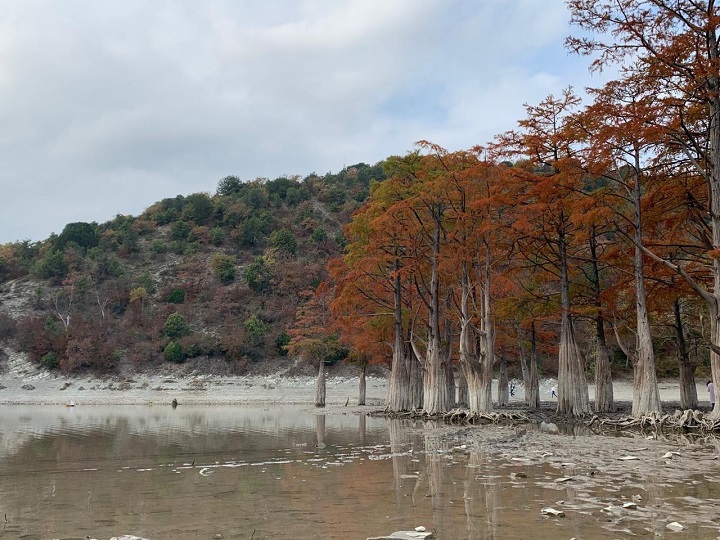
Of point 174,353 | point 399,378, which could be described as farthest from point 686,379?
point 174,353

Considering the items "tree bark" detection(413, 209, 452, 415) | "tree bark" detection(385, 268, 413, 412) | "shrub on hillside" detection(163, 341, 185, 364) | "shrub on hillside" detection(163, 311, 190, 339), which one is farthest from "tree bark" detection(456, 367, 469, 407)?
"shrub on hillside" detection(163, 311, 190, 339)

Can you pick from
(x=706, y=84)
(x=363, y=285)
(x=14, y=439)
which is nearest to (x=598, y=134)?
(x=706, y=84)

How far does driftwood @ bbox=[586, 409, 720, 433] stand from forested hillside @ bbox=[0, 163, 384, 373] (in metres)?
29.3

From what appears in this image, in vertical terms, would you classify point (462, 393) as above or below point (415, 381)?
below

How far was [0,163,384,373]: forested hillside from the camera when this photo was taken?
5938 centimetres

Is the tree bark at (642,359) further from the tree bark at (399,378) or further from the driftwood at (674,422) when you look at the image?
the tree bark at (399,378)

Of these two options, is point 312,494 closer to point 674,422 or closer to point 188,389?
point 674,422

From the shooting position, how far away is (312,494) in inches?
368

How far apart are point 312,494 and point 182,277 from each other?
7210cm

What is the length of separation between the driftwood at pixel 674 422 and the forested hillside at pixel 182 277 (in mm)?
29300

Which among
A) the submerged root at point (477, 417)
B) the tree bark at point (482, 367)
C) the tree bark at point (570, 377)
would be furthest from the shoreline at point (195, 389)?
the tree bark at point (570, 377)

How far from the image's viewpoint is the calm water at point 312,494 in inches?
273

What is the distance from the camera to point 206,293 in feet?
243

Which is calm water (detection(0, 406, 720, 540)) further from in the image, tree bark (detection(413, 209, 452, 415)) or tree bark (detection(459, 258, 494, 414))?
tree bark (detection(413, 209, 452, 415))
